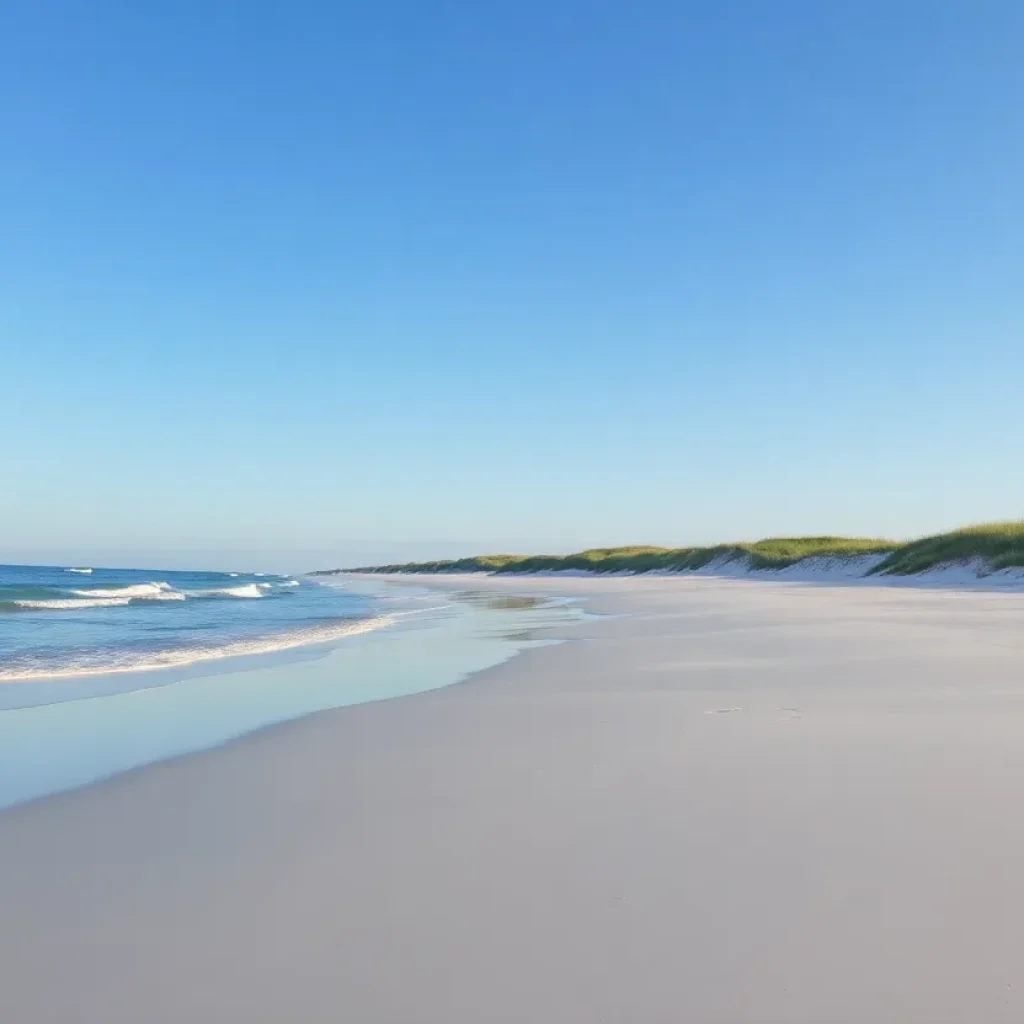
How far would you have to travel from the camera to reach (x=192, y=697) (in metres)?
6.88

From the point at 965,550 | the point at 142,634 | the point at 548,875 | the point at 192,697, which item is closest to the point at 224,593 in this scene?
the point at 142,634

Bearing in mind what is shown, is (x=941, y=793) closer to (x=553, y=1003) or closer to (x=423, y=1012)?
(x=553, y=1003)

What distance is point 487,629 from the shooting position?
13.3m

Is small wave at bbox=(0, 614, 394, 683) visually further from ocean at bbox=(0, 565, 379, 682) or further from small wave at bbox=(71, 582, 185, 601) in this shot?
small wave at bbox=(71, 582, 185, 601)

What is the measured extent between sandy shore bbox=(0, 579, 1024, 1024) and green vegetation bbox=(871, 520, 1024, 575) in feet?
69.7

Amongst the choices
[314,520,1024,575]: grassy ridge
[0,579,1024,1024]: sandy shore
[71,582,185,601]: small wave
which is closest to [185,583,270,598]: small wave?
[71,582,185,601]: small wave

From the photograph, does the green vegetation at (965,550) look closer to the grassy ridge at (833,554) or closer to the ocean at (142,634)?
the grassy ridge at (833,554)

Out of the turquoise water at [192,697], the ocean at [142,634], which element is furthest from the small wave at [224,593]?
the turquoise water at [192,697]

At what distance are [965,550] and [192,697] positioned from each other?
2550 centimetres

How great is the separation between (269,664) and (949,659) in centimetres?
689

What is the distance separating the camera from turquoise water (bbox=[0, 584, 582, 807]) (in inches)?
184

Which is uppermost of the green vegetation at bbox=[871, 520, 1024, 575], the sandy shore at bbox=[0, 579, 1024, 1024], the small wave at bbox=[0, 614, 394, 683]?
the green vegetation at bbox=[871, 520, 1024, 575]

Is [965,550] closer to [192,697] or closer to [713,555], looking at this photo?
[713,555]

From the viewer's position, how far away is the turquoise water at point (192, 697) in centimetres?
468
